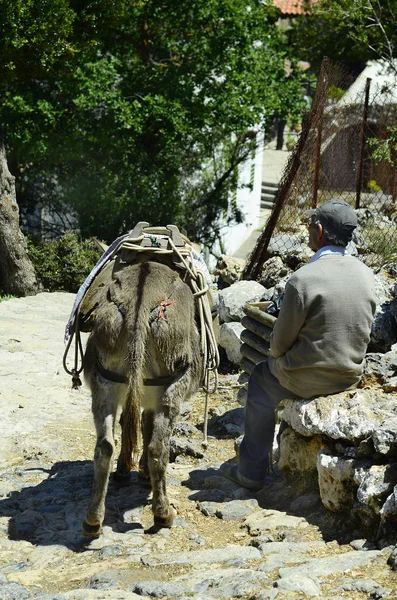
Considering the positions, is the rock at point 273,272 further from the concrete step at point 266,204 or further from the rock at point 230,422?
the concrete step at point 266,204

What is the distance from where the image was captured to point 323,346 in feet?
18.1

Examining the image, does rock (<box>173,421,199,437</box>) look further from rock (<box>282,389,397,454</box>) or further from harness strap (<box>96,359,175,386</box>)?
harness strap (<box>96,359,175,386</box>)

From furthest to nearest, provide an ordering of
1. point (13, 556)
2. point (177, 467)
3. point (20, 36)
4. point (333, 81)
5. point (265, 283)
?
point (20, 36)
point (333, 81)
point (265, 283)
point (177, 467)
point (13, 556)

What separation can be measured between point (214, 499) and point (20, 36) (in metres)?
9.14

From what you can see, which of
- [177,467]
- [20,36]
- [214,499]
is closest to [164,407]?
[214,499]

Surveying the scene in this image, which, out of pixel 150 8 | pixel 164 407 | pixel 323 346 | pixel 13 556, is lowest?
pixel 13 556

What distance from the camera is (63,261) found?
14.8 metres

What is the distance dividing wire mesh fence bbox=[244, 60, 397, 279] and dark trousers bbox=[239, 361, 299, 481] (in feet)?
15.8

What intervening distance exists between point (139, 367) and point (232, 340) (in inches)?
174

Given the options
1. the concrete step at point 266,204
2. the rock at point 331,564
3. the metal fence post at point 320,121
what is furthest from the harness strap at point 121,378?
the concrete step at point 266,204

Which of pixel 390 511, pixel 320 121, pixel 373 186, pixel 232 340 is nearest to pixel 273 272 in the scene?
pixel 232 340

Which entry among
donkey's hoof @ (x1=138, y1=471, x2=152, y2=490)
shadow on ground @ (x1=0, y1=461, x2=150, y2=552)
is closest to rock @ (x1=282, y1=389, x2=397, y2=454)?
donkey's hoof @ (x1=138, y1=471, x2=152, y2=490)

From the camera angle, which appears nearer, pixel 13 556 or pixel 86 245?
pixel 13 556

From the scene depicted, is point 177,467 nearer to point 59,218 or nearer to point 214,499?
point 214,499
